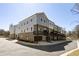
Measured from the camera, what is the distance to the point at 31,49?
12.5ft

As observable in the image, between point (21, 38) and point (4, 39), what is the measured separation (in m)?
0.45

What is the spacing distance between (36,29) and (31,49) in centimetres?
54

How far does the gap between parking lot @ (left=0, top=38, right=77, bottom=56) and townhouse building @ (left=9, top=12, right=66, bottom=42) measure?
209mm

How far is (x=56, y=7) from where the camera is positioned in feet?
12.4

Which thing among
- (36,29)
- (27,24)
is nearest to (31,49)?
(36,29)

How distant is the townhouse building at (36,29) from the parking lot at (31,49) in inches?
8.2

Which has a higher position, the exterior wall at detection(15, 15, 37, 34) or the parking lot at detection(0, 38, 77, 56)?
the exterior wall at detection(15, 15, 37, 34)

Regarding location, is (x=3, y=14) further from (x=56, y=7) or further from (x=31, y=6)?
(x=56, y=7)

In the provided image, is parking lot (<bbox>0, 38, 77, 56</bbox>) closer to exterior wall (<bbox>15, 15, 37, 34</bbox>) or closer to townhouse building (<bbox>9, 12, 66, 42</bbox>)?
townhouse building (<bbox>9, 12, 66, 42</bbox>)

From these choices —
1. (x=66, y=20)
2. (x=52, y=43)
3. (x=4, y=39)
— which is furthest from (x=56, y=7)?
(x=4, y=39)

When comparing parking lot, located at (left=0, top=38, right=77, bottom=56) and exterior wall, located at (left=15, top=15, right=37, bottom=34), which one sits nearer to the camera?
parking lot, located at (left=0, top=38, right=77, bottom=56)

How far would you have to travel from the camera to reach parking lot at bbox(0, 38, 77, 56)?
3.74m

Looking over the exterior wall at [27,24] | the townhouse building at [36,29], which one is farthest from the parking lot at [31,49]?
the exterior wall at [27,24]

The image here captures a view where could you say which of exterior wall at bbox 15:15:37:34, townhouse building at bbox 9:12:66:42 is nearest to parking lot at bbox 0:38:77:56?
townhouse building at bbox 9:12:66:42
